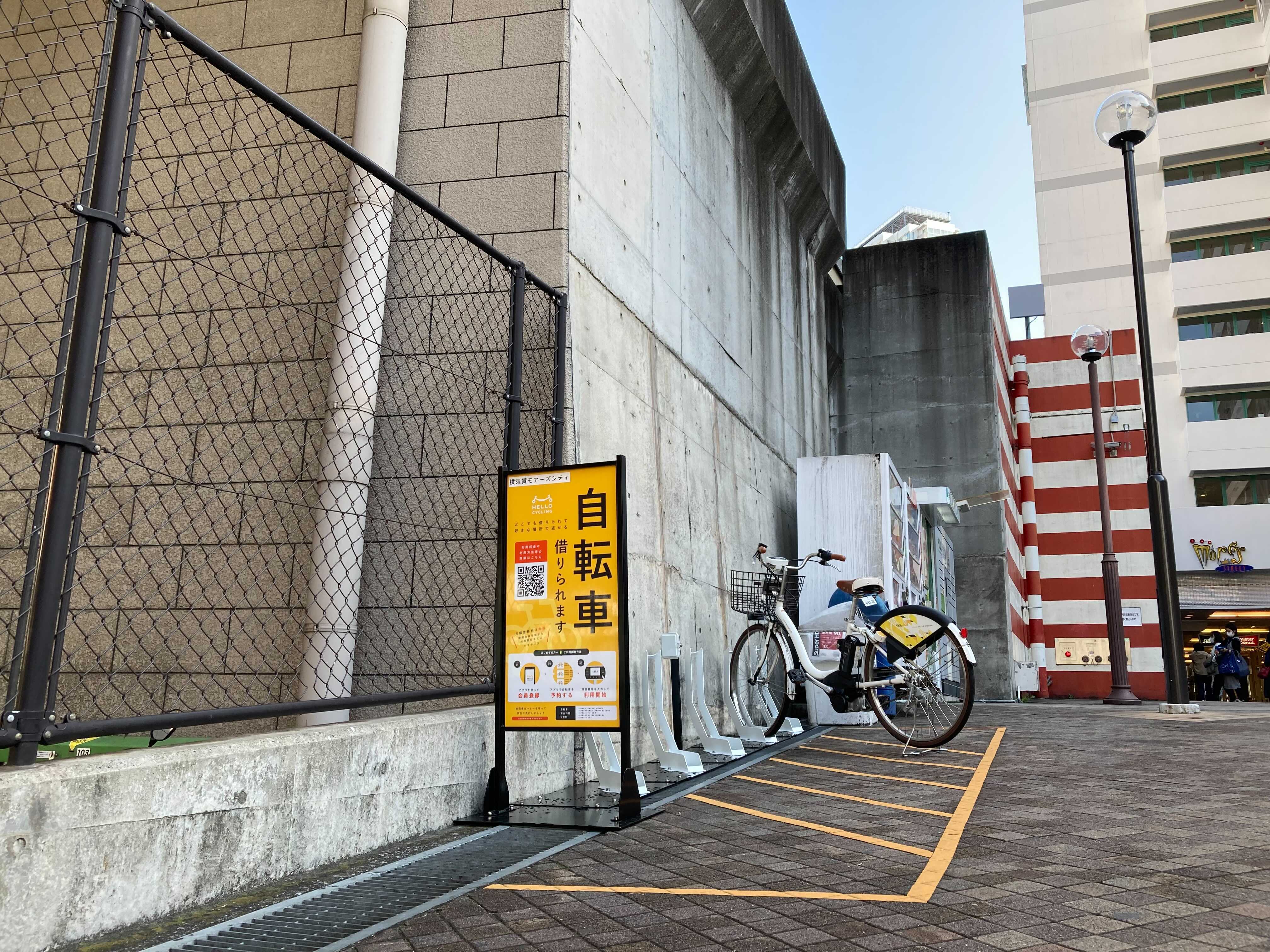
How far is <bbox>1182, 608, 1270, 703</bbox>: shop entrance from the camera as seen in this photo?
26266 mm

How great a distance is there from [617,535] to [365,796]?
5.51 feet

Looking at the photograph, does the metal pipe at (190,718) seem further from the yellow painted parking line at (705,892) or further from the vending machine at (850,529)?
the vending machine at (850,529)

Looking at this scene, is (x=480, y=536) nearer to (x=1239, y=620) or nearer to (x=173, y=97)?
(x=173, y=97)

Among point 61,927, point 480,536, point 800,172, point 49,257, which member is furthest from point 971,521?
point 61,927

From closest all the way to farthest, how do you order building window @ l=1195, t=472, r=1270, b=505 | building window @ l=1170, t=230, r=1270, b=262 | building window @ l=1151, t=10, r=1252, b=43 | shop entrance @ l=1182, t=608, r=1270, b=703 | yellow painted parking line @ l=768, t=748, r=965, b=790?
yellow painted parking line @ l=768, t=748, r=965, b=790, shop entrance @ l=1182, t=608, r=1270, b=703, building window @ l=1195, t=472, r=1270, b=505, building window @ l=1170, t=230, r=1270, b=262, building window @ l=1151, t=10, r=1252, b=43

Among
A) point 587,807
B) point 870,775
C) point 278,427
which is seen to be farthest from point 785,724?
point 278,427

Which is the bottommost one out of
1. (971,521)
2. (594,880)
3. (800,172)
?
(594,880)

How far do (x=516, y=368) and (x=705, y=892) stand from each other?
3.21m

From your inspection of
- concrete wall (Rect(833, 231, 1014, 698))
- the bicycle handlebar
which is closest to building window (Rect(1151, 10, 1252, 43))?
concrete wall (Rect(833, 231, 1014, 698))

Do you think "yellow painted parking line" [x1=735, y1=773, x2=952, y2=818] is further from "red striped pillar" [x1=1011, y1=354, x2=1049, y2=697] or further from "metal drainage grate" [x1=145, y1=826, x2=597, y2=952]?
"red striped pillar" [x1=1011, y1=354, x2=1049, y2=697]

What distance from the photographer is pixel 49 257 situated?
675 cm

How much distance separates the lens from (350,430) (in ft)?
18.7

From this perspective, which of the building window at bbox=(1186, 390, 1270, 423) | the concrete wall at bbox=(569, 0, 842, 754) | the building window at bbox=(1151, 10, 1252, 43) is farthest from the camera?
the building window at bbox=(1151, 10, 1252, 43)

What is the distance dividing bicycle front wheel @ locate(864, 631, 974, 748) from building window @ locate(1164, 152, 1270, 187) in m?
31.9
